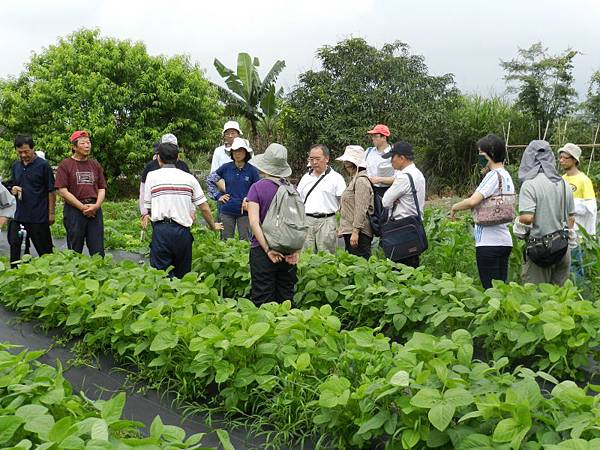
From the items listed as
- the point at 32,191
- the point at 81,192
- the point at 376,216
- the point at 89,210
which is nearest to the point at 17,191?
the point at 32,191

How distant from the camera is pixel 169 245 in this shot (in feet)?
16.8

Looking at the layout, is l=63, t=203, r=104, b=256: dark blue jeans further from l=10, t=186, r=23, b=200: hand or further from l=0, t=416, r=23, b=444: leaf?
l=0, t=416, r=23, b=444: leaf

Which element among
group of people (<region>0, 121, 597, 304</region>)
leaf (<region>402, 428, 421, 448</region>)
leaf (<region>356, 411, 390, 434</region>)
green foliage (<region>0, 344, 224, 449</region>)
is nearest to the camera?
green foliage (<region>0, 344, 224, 449</region>)

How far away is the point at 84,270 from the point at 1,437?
2.93 metres

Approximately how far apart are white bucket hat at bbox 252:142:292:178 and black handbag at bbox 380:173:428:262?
1.42 m

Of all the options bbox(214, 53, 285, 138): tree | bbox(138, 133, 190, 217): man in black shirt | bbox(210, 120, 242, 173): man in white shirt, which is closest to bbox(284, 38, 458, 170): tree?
bbox(214, 53, 285, 138): tree

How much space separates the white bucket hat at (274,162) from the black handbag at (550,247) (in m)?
1.93

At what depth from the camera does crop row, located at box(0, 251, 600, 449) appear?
2.38 m

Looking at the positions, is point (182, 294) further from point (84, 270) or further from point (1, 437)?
point (1, 437)

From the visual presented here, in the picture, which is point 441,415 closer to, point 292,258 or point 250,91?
point 292,258

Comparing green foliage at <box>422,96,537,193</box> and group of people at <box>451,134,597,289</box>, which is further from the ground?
green foliage at <box>422,96,537,193</box>

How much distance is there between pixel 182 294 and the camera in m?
4.14

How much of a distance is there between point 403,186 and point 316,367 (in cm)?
261

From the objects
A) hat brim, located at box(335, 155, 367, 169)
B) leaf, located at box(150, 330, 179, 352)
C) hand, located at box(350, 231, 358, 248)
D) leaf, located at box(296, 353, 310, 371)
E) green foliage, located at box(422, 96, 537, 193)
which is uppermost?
green foliage, located at box(422, 96, 537, 193)
